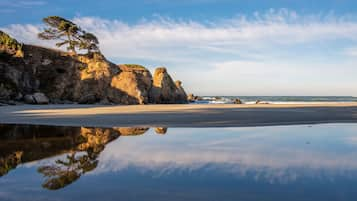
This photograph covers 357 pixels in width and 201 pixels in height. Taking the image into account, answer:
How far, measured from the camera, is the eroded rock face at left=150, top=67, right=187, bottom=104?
40.3m

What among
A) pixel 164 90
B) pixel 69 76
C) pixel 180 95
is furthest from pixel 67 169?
pixel 180 95

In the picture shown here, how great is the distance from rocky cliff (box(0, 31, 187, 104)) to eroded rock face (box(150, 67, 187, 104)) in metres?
1.84

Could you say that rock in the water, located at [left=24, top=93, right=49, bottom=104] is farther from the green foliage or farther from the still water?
the still water

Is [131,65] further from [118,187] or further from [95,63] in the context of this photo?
[118,187]

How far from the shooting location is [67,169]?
4047mm

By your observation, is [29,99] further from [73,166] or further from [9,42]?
[73,166]

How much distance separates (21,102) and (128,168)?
28719 mm

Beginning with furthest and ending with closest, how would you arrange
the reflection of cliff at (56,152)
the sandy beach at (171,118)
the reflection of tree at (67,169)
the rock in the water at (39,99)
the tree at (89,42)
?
the tree at (89,42) → the rock in the water at (39,99) → the sandy beach at (171,118) → the reflection of cliff at (56,152) → the reflection of tree at (67,169)

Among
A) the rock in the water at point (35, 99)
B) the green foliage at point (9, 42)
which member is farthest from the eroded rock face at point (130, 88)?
the green foliage at point (9, 42)

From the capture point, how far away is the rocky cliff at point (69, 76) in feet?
110

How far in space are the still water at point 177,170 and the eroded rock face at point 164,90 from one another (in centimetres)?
3362

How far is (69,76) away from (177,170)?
34982 mm

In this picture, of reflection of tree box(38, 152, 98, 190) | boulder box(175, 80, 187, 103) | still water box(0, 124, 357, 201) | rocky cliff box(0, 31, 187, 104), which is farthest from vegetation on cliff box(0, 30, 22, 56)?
reflection of tree box(38, 152, 98, 190)

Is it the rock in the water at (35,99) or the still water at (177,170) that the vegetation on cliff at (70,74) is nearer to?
the rock in the water at (35,99)
